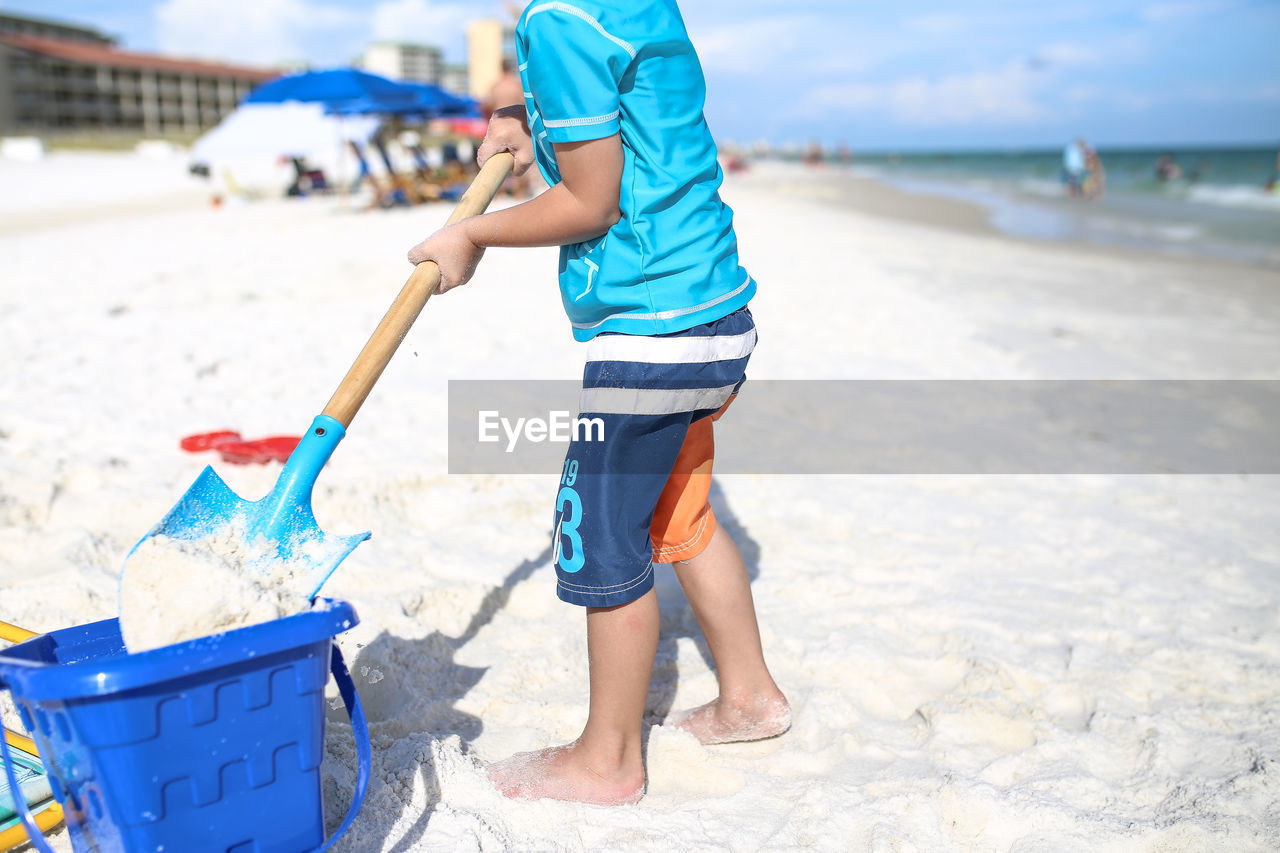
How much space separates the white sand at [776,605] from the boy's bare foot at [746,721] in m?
0.04

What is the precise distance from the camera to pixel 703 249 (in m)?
1.49

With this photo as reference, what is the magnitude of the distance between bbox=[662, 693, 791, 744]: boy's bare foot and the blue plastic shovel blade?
0.85m

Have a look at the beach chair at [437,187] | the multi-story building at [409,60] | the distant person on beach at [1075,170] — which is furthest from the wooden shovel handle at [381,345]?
the multi-story building at [409,60]

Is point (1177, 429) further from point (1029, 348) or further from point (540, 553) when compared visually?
point (540, 553)

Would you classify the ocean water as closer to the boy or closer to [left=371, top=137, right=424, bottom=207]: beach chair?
[left=371, top=137, right=424, bottom=207]: beach chair

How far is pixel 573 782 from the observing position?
5.32 ft

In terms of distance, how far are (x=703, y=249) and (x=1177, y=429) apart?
3.63 meters

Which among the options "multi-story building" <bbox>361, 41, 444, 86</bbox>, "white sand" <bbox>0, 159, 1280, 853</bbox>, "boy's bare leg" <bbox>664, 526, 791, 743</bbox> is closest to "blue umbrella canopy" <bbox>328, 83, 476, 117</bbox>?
"white sand" <bbox>0, 159, 1280, 853</bbox>

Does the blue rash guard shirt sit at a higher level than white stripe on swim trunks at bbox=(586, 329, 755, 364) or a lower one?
higher

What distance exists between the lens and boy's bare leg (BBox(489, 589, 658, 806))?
1.58m

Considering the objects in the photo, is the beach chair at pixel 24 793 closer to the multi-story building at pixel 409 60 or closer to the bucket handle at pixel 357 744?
the bucket handle at pixel 357 744

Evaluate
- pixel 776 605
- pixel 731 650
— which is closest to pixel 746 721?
pixel 731 650

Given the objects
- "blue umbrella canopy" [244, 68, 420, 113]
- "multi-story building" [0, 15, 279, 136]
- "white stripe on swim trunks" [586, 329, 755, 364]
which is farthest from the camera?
"multi-story building" [0, 15, 279, 136]

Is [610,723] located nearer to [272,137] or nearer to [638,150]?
[638,150]
